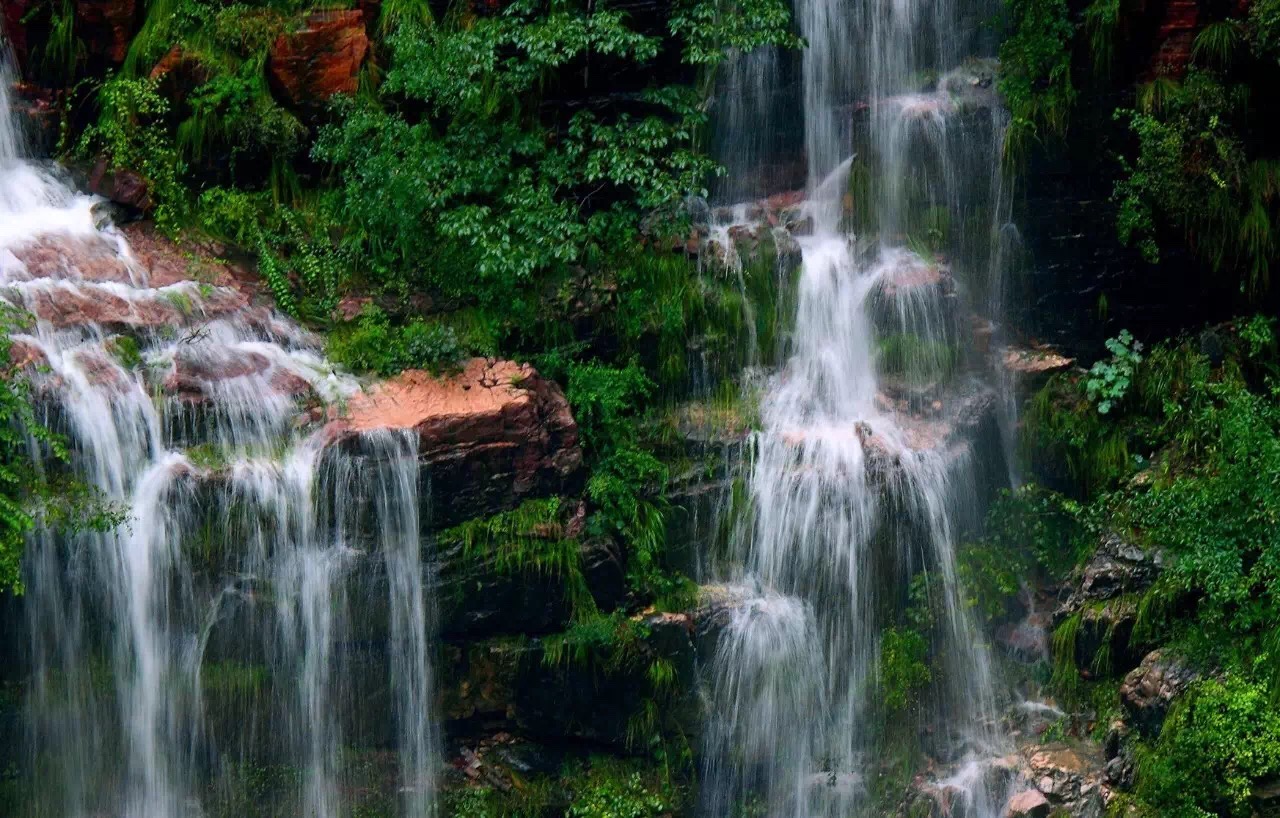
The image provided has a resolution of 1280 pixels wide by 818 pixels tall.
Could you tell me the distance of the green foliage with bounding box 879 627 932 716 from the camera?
950cm

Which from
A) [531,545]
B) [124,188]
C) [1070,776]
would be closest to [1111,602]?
[1070,776]

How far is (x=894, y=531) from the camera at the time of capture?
9727mm

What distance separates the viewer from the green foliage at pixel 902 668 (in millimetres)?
9500

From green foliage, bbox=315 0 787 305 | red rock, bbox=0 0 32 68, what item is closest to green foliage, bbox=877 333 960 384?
green foliage, bbox=315 0 787 305

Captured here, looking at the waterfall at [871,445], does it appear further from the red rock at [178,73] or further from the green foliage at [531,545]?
the red rock at [178,73]

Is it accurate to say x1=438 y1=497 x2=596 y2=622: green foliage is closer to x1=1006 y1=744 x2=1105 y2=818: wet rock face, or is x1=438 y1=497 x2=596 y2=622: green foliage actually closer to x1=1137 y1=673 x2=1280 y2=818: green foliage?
x1=1006 y1=744 x2=1105 y2=818: wet rock face

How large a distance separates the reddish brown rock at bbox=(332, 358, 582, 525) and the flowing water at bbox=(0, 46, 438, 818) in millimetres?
227

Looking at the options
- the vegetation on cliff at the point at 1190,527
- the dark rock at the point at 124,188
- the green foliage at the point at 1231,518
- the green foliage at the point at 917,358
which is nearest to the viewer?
the vegetation on cliff at the point at 1190,527

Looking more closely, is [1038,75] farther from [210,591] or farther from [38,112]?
[38,112]

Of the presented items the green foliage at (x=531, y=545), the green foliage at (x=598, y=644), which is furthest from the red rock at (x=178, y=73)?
the green foliage at (x=598, y=644)

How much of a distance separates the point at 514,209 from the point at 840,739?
5.23 metres

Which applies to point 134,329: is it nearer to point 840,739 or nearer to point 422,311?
point 422,311

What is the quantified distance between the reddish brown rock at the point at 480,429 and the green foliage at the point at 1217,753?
15.7ft

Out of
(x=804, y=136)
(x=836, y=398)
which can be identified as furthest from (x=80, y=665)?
(x=804, y=136)
